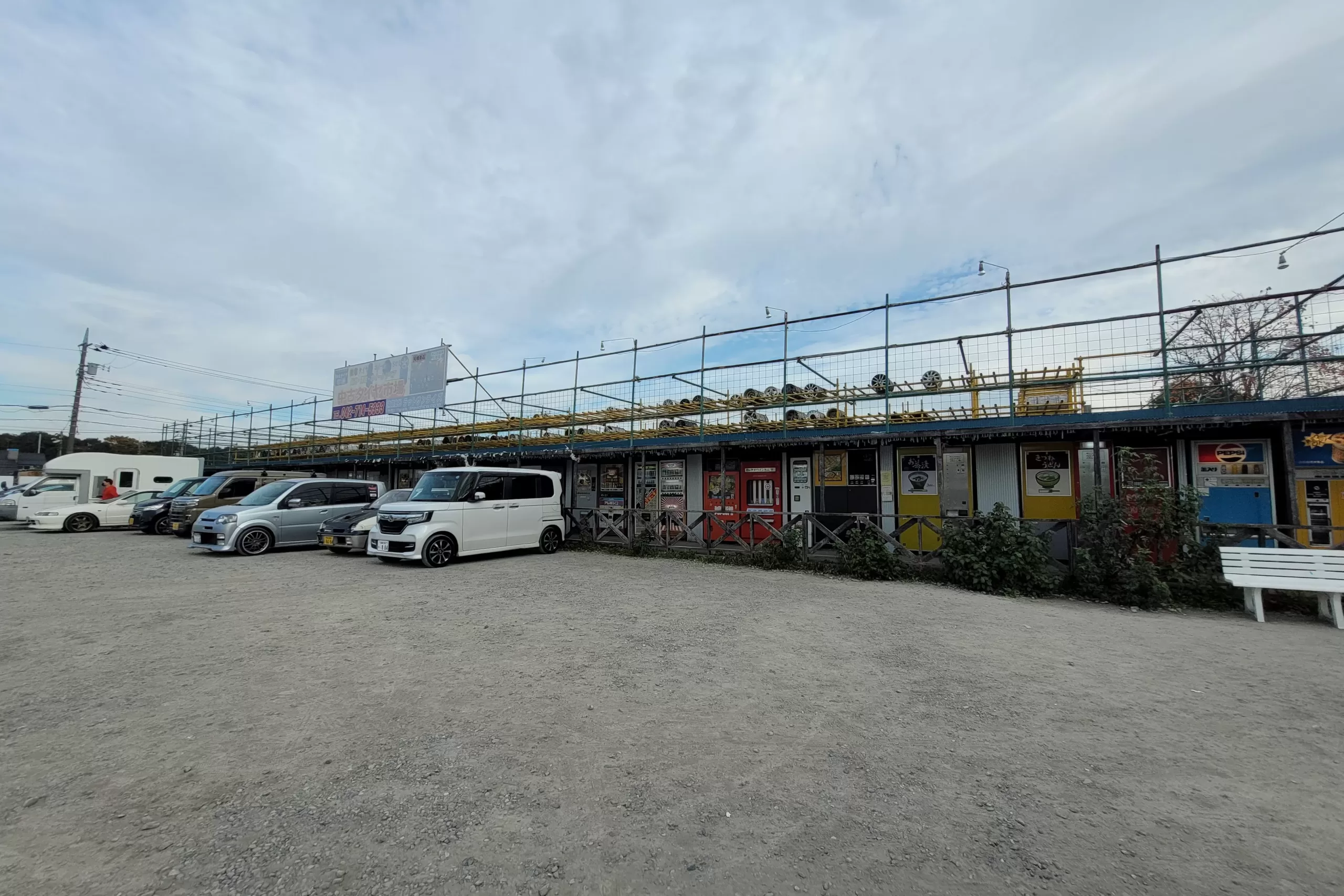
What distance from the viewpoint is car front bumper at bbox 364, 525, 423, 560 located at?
10.6 meters

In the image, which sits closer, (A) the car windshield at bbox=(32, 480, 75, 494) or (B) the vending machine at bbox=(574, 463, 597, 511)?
(B) the vending machine at bbox=(574, 463, 597, 511)

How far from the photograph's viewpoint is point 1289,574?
7.07 meters

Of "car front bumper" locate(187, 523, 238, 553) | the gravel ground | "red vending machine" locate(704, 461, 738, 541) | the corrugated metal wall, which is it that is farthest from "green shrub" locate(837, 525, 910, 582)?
"car front bumper" locate(187, 523, 238, 553)

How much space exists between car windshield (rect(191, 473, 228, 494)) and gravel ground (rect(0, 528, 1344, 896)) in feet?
37.0

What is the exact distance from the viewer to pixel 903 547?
403 inches

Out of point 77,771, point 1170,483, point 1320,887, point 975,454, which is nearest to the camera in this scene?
point 1320,887

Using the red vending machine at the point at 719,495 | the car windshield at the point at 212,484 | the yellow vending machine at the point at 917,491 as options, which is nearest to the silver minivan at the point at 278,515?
the car windshield at the point at 212,484

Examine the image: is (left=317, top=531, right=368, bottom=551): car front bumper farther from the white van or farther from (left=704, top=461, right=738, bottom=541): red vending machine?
(left=704, top=461, right=738, bottom=541): red vending machine

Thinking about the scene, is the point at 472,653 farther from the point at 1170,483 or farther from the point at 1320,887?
the point at 1170,483

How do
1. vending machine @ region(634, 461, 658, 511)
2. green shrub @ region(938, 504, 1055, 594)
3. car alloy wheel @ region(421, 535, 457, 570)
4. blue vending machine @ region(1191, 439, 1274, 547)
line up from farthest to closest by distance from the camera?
1. vending machine @ region(634, 461, 658, 511)
2. car alloy wheel @ region(421, 535, 457, 570)
3. blue vending machine @ region(1191, 439, 1274, 547)
4. green shrub @ region(938, 504, 1055, 594)

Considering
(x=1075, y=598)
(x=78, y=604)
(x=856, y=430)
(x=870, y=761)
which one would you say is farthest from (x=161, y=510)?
(x=1075, y=598)

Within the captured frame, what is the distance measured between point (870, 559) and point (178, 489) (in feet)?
70.6

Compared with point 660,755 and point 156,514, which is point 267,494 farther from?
point 660,755

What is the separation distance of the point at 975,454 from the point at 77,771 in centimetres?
1283
